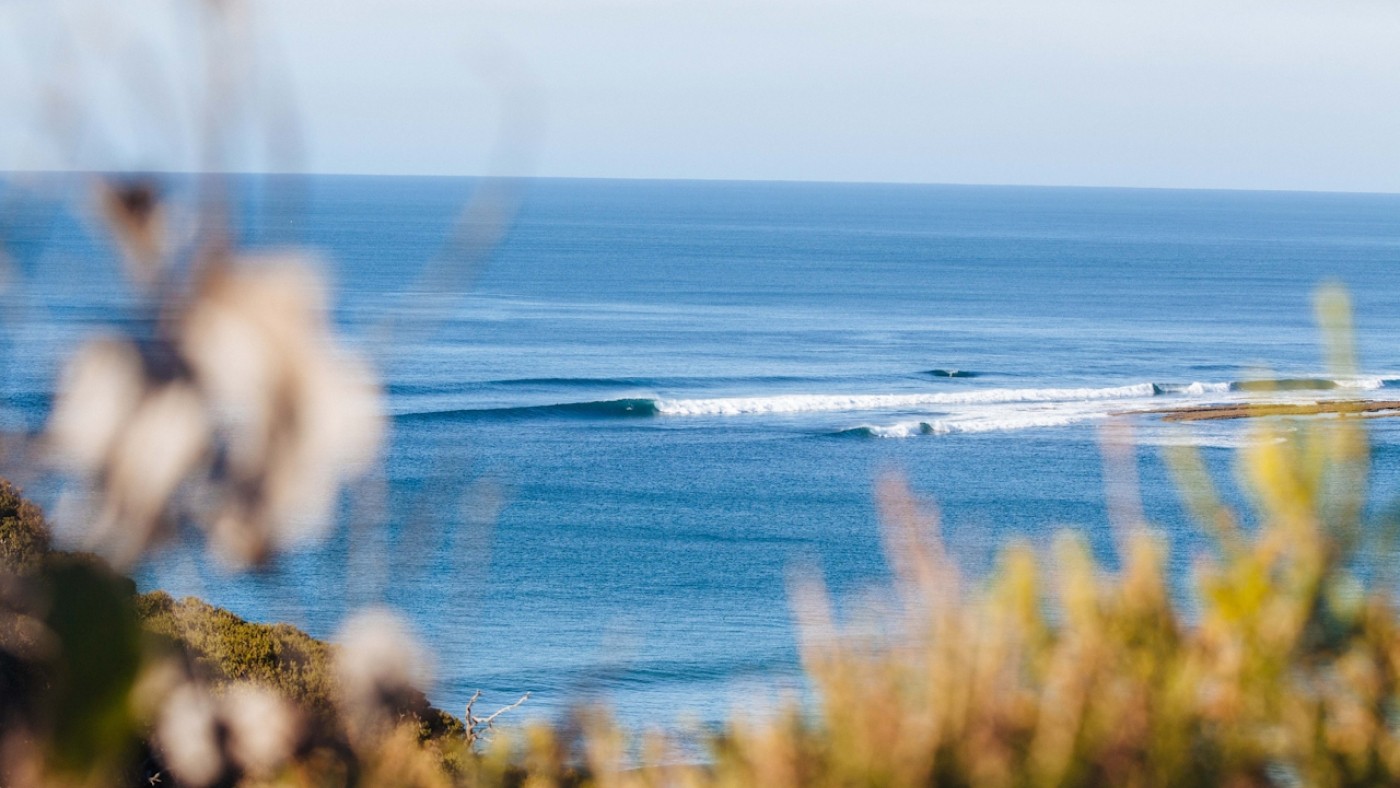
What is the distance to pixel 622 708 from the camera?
73.4 ft

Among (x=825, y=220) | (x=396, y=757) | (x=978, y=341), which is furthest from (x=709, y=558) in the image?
(x=825, y=220)

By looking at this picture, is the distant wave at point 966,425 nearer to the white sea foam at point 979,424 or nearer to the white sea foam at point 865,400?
the white sea foam at point 979,424

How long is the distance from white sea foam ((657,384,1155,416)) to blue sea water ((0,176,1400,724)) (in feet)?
0.54

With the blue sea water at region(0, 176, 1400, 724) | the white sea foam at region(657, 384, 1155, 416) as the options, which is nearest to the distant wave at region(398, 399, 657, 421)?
the blue sea water at region(0, 176, 1400, 724)

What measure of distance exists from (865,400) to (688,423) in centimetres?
739

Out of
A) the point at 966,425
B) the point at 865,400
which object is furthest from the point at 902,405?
the point at 966,425

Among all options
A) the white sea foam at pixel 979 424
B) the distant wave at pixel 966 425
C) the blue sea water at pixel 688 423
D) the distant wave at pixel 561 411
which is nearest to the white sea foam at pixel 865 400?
the blue sea water at pixel 688 423

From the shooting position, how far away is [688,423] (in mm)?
49750

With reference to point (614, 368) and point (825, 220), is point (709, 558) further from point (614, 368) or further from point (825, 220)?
point (825, 220)

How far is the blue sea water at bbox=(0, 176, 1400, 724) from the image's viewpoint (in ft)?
4.74

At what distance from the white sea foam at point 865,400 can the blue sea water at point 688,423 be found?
6.5 inches

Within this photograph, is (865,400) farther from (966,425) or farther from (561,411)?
(561,411)

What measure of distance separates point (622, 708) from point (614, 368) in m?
37.7

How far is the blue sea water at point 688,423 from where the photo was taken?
1.44 m
